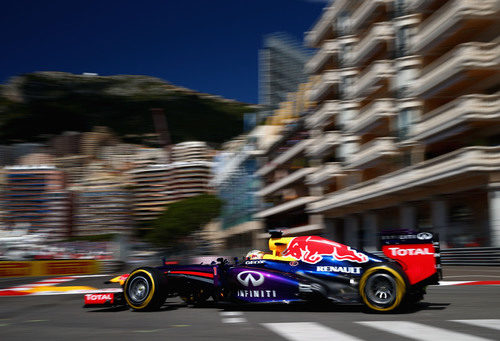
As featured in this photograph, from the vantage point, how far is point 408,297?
7988mm

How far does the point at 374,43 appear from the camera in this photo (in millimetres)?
34844

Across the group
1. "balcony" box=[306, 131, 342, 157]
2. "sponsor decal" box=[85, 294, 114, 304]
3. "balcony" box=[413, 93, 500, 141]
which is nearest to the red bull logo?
"sponsor decal" box=[85, 294, 114, 304]

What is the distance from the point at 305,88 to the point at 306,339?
54.2 metres

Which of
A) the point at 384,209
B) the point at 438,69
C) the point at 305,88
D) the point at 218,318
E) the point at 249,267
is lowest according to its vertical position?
the point at 218,318

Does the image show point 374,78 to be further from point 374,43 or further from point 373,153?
point 373,153

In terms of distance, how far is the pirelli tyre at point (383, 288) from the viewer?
789cm

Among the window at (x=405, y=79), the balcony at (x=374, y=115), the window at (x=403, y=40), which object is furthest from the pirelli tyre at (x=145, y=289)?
the window at (x=403, y=40)

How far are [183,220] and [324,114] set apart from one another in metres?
62.6

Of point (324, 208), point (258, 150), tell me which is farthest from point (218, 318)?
point (258, 150)

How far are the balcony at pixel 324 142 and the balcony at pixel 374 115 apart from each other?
3687 millimetres

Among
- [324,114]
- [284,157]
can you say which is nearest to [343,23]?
[324,114]

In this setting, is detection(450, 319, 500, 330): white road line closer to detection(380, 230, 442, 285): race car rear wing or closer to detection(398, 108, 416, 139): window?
detection(380, 230, 442, 285): race car rear wing

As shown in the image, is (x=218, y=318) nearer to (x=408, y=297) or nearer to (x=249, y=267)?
(x=249, y=267)

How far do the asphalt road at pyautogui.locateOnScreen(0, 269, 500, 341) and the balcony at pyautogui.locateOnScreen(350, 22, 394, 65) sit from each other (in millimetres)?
25935
